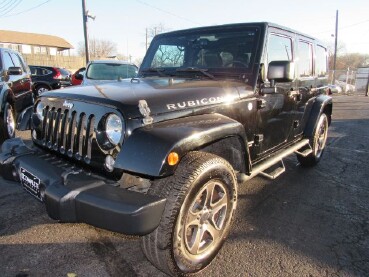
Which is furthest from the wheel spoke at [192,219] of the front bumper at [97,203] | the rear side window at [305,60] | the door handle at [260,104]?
the rear side window at [305,60]

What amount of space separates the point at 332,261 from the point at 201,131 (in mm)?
1556

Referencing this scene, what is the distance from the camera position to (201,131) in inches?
97.7

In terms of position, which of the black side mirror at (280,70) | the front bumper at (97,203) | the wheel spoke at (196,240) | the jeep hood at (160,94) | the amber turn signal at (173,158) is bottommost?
the wheel spoke at (196,240)

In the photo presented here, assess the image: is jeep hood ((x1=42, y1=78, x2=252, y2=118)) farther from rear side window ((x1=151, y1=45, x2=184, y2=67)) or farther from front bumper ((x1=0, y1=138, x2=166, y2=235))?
rear side window ((x1=151, y1=45, x2=184, y2=67))

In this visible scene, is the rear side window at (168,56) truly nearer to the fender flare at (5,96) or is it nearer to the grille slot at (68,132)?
the grille slot at (68,132)

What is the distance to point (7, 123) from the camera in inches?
257

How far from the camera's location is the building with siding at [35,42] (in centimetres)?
5394

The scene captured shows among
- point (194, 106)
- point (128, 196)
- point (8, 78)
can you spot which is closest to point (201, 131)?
point (194, 106)

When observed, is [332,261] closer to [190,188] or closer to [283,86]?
[190,188]

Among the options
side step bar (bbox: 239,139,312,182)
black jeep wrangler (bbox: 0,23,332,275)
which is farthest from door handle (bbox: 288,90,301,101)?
side step bar (bbox: 239,139,312,182)

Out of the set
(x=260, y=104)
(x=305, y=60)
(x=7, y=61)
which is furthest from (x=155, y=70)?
(x=7, y=61)

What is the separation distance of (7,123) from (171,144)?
547cm

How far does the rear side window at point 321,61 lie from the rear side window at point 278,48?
146cm

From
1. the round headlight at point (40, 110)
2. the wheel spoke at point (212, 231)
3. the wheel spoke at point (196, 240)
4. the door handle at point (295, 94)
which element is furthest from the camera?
the door handle at point (295, 94)
